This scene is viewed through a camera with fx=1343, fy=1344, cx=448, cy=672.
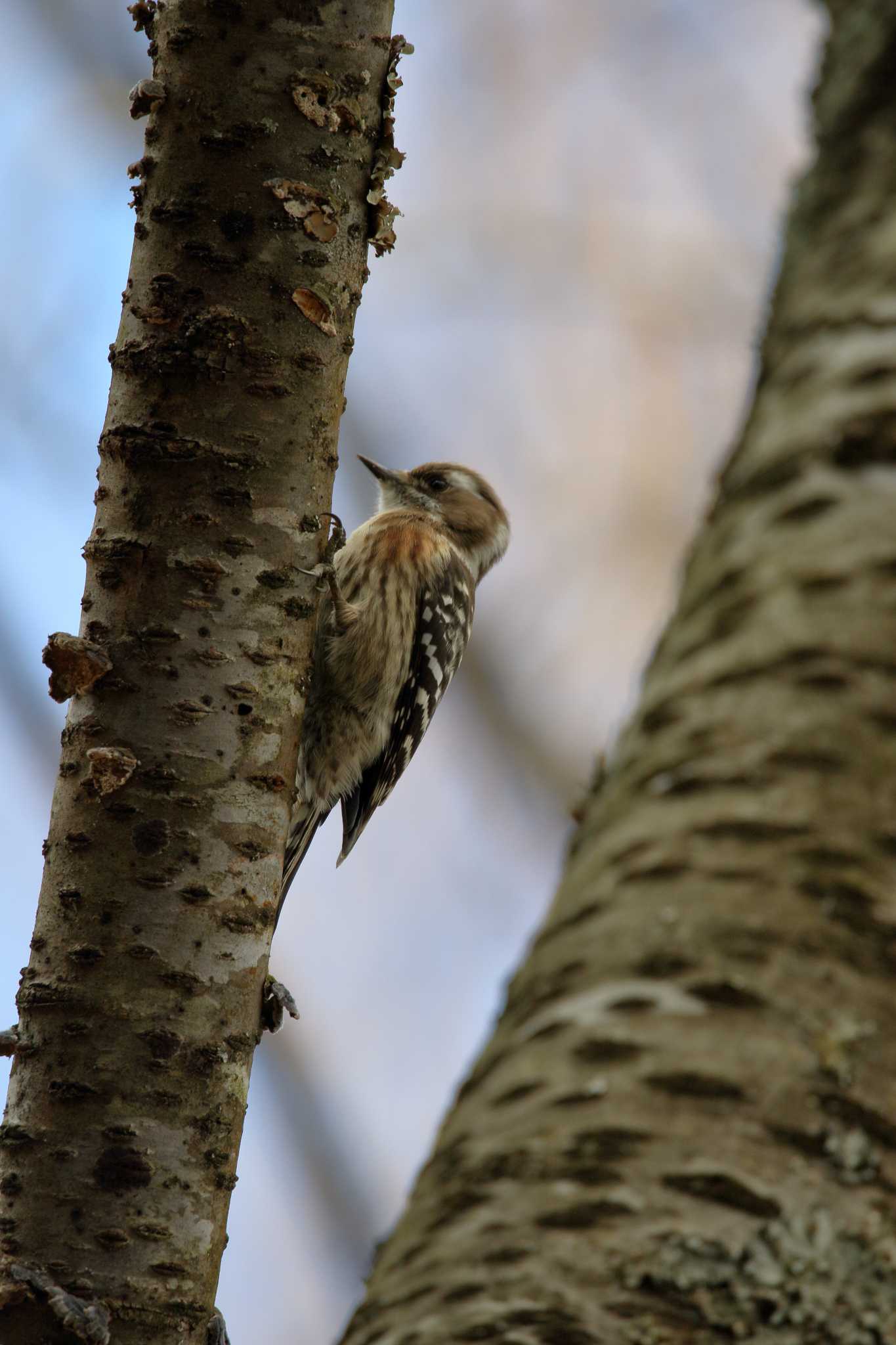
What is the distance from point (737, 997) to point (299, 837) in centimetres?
333

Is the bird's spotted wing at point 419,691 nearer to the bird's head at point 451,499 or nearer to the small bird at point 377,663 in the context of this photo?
the small bird at point 377,663

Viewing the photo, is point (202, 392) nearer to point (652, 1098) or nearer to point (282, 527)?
point (282, 527)

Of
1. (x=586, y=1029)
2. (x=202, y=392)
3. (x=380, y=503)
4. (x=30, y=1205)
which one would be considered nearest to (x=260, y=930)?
(x=30, y=1205)

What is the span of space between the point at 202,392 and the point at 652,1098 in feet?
5.30

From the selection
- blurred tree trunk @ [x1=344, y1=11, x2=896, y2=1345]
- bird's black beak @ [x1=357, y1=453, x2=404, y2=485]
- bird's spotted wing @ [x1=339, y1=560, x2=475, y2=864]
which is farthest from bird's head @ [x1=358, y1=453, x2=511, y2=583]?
blurred tree trunk @ [x1=344, y1=11, x2=896, y2=1345]

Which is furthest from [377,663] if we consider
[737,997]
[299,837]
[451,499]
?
[737,997]

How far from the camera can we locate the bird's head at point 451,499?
16.9 feet

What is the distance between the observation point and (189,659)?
2.11m

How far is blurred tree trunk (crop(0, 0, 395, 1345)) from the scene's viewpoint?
6.29ft

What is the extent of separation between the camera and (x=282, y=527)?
221 cm

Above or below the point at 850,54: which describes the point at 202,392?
above

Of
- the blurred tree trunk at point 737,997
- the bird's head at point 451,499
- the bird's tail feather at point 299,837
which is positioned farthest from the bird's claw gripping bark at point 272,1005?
the bird's head at point 451,499

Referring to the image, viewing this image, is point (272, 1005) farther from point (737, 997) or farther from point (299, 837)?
point (299, 837)

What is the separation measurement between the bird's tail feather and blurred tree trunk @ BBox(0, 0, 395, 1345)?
5.30 feet
